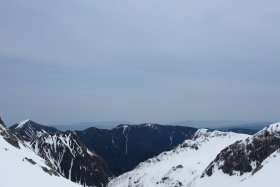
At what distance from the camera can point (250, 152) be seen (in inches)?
3925

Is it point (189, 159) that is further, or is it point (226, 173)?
point (189, 159)

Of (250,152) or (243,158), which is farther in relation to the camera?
(250,152)

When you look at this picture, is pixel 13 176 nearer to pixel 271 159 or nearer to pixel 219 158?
pixel 271 159

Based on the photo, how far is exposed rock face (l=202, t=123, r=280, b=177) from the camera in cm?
9512

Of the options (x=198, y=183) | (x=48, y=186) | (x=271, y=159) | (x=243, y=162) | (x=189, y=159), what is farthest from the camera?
(x=189, y=159)

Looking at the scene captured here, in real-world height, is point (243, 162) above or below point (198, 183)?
above

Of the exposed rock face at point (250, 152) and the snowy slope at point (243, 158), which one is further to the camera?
the exposed rock face at point (250, 152)

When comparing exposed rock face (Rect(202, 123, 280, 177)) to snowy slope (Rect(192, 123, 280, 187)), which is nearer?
snowy slope (Rect(192, 123, 280, 187))

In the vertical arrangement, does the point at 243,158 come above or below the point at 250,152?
below

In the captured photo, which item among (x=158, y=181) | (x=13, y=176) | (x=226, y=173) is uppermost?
(x=13, y=176)

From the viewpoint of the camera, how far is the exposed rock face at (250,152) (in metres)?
95.1

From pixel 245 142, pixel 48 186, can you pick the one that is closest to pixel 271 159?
pixel 48 186

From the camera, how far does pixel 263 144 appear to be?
98.1 metres

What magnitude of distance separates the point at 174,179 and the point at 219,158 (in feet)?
193
